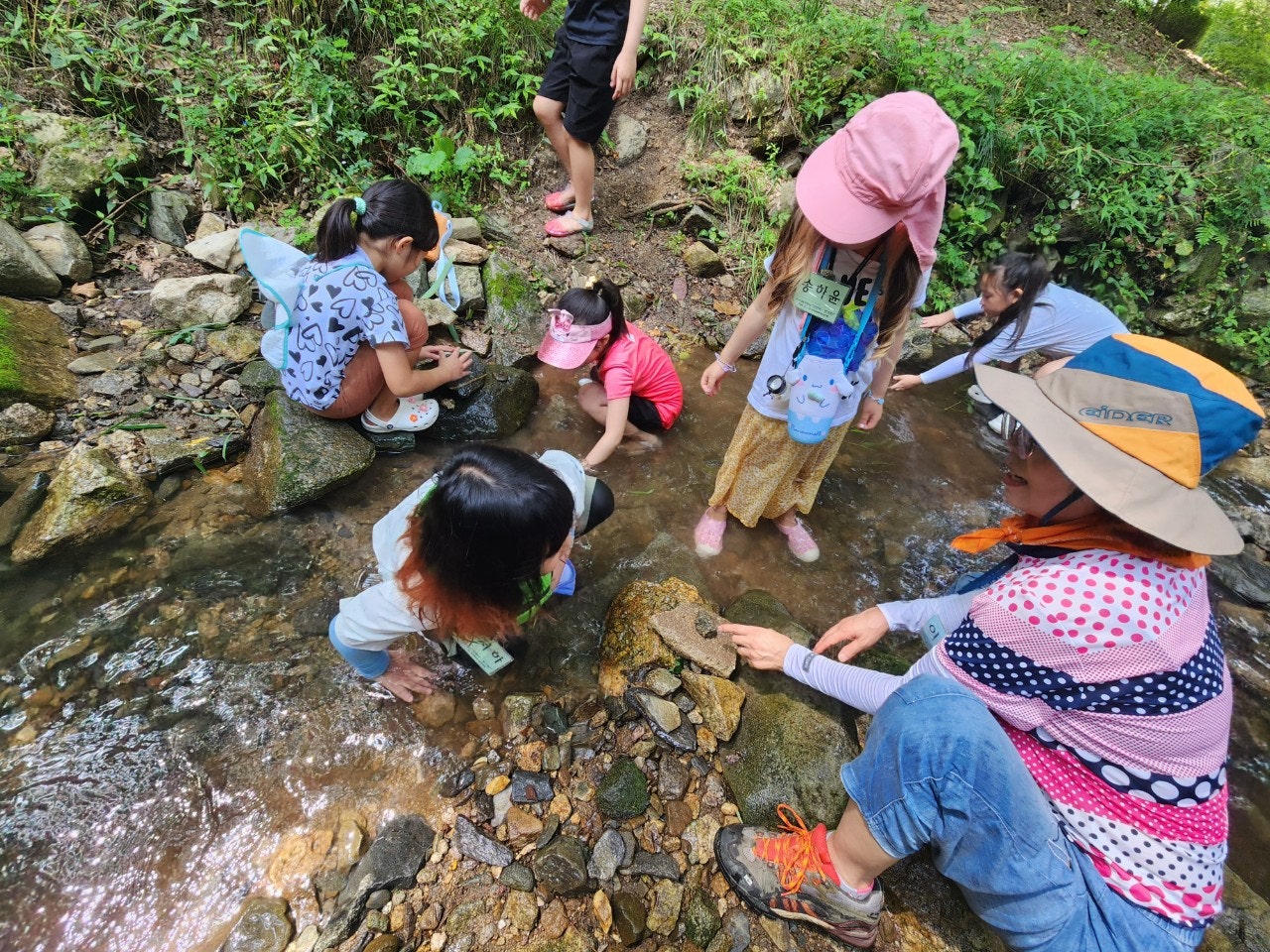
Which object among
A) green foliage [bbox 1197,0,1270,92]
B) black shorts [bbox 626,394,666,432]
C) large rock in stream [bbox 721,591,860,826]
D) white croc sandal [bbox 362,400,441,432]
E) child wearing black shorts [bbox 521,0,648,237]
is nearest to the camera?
large rock in stream [bbox 721,591,860,826]

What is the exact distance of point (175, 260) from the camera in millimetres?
3652

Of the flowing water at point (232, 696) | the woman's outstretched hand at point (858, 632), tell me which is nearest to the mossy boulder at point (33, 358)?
the flowing water at point (232, 696)

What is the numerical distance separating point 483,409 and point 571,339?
726 mm

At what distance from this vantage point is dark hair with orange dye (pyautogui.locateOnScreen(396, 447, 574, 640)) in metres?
1.57

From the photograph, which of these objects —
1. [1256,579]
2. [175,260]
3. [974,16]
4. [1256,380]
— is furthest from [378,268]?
[974,16]

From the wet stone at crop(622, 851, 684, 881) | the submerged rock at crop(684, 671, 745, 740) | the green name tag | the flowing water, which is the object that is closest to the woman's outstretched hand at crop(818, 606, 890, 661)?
the submerged rock at crop(684, 671, 745, 740)

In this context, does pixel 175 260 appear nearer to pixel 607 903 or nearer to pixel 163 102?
pixel 163 102

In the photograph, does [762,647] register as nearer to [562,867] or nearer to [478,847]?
[562,867]

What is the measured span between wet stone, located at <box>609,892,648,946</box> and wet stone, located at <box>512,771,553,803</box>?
39 cm

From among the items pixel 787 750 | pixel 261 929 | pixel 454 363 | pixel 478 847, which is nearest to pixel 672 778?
pixel 787 750

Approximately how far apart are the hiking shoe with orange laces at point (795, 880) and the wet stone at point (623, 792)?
29 cm

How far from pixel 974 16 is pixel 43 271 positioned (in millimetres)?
9195

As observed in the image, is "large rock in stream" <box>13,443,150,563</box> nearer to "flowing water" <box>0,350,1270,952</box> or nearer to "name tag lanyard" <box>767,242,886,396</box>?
"flowing water" <box>0,350,1270,952</box>

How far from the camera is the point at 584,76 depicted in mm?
3818
